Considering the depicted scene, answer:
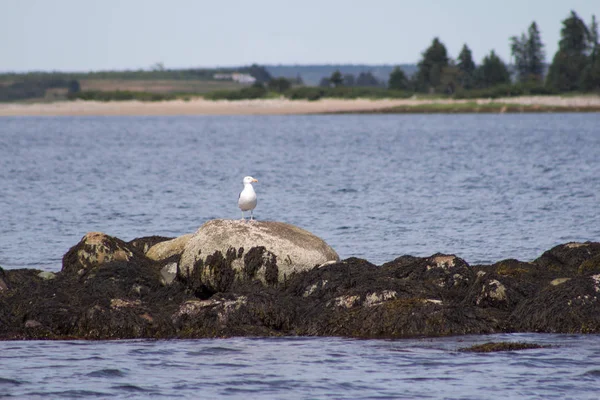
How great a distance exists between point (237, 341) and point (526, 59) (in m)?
141

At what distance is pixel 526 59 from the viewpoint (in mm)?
147375

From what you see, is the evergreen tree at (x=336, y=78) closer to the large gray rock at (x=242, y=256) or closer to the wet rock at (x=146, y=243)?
the wet rock at (x=146, y=243)

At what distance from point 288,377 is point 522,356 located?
270cm

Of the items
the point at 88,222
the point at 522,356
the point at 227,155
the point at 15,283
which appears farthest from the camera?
the point at 227,155

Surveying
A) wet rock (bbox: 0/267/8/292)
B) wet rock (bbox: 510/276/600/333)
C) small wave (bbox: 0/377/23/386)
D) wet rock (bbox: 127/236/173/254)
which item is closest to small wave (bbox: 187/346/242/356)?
small wave (bbox: 0/377/23/386)

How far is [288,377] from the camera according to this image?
10859mm

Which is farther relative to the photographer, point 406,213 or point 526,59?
point 526,59

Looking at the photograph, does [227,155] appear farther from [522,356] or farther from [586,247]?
[522,356]

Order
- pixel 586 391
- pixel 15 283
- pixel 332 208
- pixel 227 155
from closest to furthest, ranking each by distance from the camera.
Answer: pixel 586 391
pixel 15 283
pixel 332 208
pixel 227 155

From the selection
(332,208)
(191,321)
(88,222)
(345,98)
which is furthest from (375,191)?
(345,98)

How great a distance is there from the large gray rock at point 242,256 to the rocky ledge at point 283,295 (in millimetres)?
15

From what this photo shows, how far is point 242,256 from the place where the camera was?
14.1 metres

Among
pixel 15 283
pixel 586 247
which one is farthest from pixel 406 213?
pixel 15 283

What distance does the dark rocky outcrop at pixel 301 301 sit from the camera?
41.5ft
